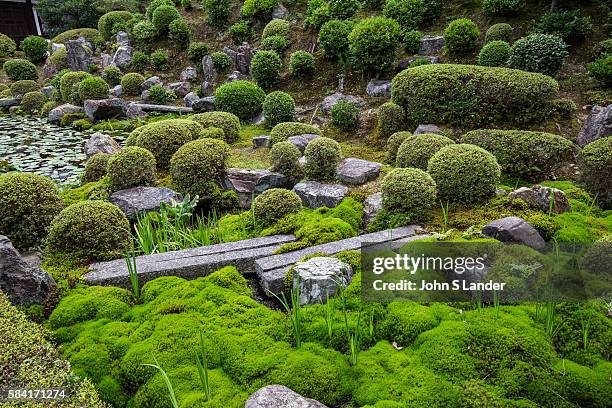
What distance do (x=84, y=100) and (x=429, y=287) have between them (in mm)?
14942

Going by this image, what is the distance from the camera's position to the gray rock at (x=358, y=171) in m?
8.03

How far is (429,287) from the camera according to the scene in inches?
192

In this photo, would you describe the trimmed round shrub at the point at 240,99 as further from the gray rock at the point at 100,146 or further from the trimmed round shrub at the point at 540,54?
the trimmed round shrub at the point at 540,54

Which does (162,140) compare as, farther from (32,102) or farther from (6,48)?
(6,48)

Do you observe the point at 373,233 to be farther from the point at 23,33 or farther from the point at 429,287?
the point at 23,33

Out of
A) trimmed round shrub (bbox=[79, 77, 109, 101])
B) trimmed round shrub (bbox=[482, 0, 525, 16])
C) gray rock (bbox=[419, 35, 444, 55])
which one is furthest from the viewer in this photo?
trimmed round shrub (bbox=[79, 77, 109, 101])

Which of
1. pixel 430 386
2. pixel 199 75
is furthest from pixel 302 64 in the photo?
pixel 430 386

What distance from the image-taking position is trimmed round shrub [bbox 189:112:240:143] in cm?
1080

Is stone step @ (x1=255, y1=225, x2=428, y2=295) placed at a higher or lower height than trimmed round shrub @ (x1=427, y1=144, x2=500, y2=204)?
lower

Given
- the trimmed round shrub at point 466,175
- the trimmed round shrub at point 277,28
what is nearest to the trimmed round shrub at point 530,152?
the trimmed round shrub at point 466,175

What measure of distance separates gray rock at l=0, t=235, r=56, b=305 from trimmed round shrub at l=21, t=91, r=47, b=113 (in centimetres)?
1523

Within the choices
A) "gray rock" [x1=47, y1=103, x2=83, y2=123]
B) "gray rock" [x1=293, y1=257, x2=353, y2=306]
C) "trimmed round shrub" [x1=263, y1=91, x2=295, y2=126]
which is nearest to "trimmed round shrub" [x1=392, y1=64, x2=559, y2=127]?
"trimmed round shrub" [x1=263, y1=91, x2=295, y2=126]

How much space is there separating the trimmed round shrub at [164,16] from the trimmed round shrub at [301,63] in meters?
7.96

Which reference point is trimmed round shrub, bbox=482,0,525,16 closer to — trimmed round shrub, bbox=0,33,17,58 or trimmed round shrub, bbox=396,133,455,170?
trimmed round shrub, bbox=396,133,455,170
